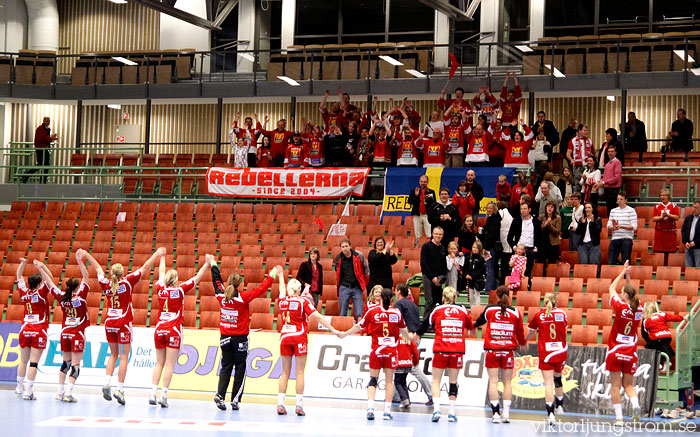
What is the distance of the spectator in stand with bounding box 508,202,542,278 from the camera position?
1658cm

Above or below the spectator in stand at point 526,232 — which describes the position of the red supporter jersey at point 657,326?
below

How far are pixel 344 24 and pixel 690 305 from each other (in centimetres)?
1886

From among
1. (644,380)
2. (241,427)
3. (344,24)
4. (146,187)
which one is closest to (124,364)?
(241,427)

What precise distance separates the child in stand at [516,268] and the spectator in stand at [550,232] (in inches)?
36.1

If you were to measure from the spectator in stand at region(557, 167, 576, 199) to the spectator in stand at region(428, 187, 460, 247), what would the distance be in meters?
2.94

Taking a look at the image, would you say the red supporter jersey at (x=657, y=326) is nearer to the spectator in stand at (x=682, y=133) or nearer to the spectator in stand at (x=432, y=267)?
the spectator in stand at (x=432, y=267)

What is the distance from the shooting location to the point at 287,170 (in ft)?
71.4

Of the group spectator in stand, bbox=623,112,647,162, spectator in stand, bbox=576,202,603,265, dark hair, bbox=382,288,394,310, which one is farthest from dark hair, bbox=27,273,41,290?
spectator in stand, bbox=623,112,647,162

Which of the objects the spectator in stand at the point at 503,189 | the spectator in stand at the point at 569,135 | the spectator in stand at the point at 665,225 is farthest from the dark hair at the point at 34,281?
the spectator in stand at the point at 569,135

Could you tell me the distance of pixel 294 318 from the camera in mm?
12492

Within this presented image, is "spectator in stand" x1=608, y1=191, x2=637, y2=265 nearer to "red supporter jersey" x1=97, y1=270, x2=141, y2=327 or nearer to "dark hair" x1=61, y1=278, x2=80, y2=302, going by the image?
"red supporter jersey" x1=97, y1=270, x2=141, y2=327

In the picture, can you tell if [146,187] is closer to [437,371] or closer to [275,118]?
[275,118]

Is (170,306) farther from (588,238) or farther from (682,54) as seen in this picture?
(682,54)

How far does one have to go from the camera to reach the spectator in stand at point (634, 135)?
71.5 ft
